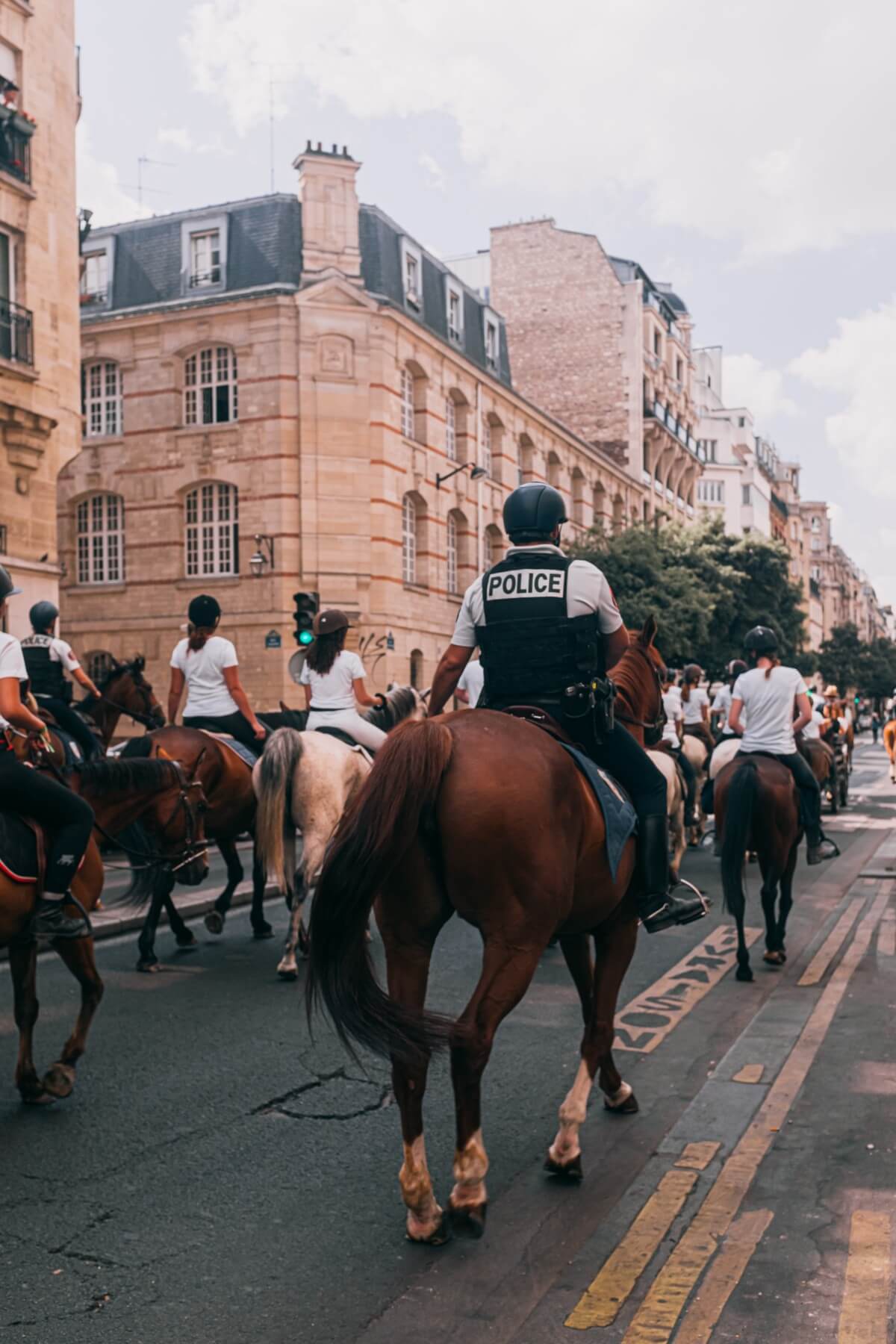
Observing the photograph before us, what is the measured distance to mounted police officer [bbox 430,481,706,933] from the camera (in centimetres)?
449

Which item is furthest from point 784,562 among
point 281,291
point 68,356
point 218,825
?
point 218,825

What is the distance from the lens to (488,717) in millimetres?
4250

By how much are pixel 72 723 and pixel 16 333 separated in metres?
11.6

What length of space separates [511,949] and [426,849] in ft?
1.41

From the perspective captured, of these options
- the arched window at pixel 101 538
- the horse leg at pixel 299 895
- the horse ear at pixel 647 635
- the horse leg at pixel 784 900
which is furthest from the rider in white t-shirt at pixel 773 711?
the arched window at pixel 101 538

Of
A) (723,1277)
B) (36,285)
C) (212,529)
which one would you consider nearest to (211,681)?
(723,1277)

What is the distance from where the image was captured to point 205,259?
32.1 meters

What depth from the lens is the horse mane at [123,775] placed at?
23.2 ft

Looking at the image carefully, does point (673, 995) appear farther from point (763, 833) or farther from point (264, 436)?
point (264, 436)

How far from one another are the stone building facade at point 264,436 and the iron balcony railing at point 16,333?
32.0 feet

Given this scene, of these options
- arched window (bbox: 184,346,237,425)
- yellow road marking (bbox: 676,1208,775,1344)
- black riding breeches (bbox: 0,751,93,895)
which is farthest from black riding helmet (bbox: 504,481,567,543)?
arched window (bbox: 184,346,237,425)

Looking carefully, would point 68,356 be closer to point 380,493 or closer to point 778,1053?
point 380,493

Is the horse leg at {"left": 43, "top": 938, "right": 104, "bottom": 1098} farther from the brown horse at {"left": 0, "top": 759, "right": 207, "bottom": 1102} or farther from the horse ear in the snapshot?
the horse ear

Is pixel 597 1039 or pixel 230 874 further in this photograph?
pixel 230 874
